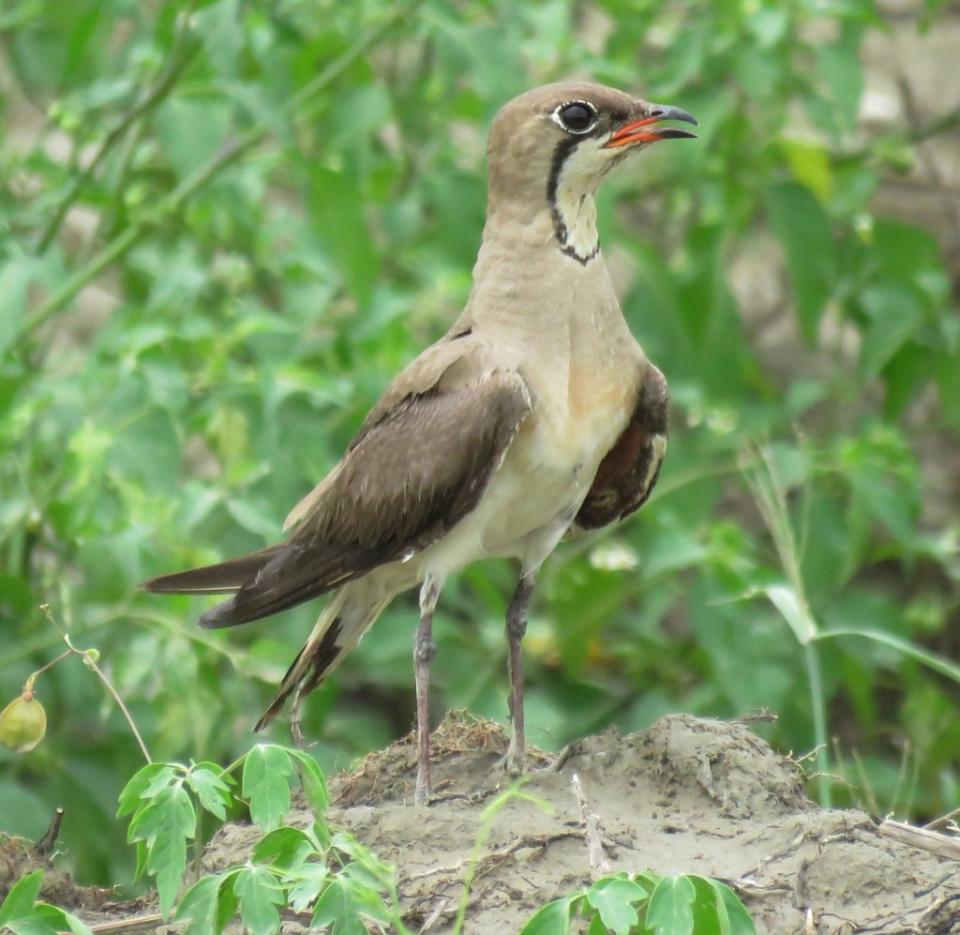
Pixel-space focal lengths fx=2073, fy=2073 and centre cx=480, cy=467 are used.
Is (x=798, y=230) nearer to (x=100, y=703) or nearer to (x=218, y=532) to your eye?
(x=218, y=532)

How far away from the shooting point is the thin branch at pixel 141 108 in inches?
242

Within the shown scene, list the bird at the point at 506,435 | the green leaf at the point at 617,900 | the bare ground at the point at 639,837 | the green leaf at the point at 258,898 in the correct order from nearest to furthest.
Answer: the green leaf at the point at 617,900, the green leaf at the point at 258,898, the bare ground at the point at 639,837, the bird at the point at 506,435

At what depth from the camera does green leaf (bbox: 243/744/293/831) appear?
3621 millimetres

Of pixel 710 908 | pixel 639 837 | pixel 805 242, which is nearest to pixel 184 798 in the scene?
pixel 710 908

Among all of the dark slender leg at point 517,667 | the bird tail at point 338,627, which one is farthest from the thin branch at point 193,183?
the dark slender leg at point 517,667

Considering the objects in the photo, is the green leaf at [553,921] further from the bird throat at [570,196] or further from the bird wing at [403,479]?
the bird throat at [570,196]

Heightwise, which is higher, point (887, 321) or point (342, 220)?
point (342, 220)

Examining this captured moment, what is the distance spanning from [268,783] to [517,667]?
1.55 m

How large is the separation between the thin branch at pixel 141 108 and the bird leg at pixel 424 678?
2.01 metres

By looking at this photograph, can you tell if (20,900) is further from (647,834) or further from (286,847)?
(647,834)

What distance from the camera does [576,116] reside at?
5.05m

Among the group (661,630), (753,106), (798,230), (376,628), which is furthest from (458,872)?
(661,630)

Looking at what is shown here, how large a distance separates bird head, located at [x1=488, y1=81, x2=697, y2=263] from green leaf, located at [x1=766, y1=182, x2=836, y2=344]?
243 cm

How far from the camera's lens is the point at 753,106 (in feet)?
26.9
